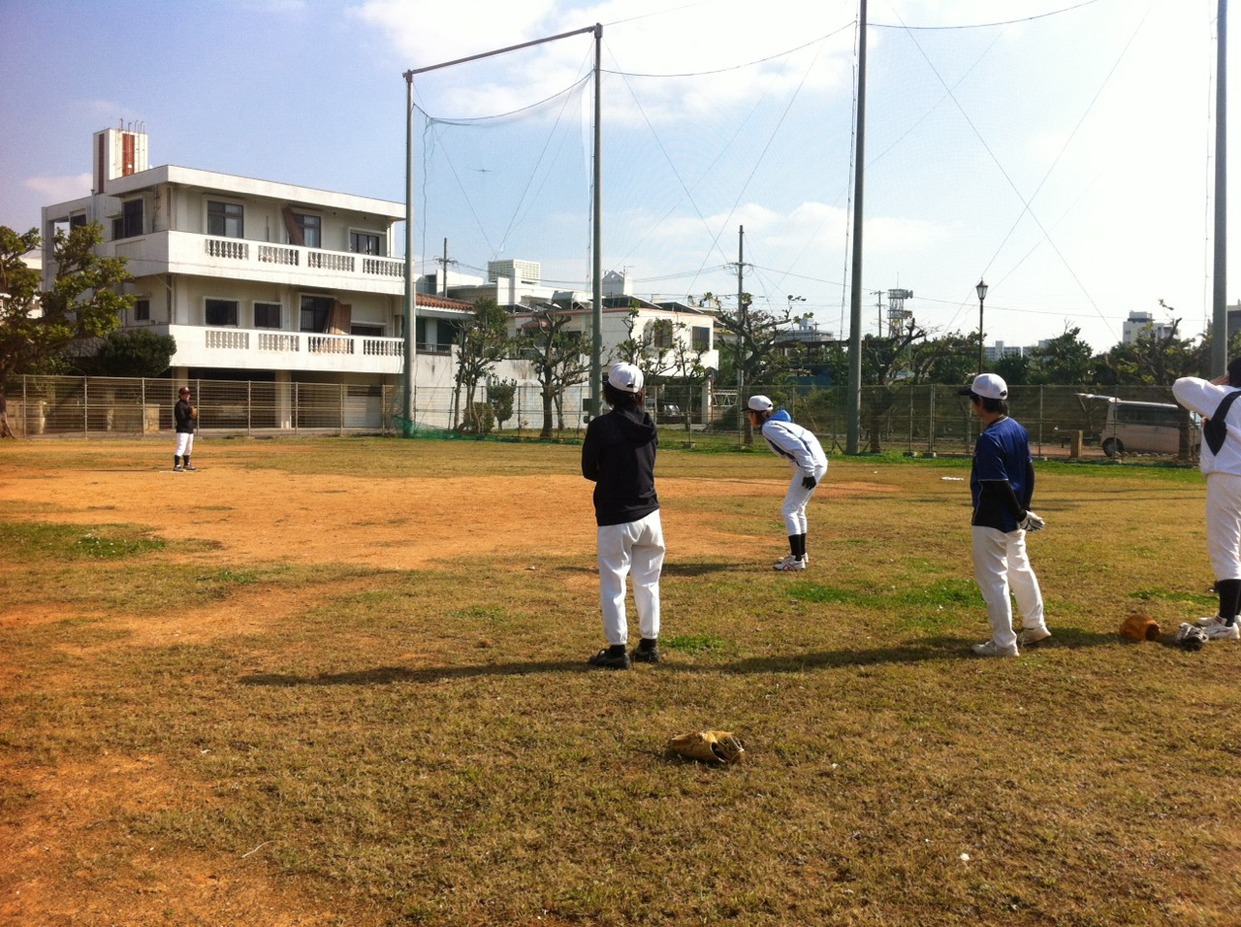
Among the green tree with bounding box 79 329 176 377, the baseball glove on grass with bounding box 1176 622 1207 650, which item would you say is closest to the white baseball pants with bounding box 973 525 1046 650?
the baseball glove on grass with bounding box 1176 622 1207 650

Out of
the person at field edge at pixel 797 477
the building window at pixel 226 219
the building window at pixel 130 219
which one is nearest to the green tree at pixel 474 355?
the building window at pixel 226 219

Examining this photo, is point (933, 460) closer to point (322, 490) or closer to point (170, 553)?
point (322, 490)

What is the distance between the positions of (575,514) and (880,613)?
8.04 m

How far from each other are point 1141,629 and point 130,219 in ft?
157

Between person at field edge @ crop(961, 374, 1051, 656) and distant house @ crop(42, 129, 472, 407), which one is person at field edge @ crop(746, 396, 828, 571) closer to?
person at field edge @ crop(961, 374, 1051, 656)

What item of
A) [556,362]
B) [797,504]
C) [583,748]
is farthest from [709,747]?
[556,362]

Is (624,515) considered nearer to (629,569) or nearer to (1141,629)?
(629,569)

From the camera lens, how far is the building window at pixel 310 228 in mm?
48969

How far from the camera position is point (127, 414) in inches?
1598

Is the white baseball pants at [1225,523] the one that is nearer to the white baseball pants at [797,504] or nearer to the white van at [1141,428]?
the white baseball pants at [797,504]

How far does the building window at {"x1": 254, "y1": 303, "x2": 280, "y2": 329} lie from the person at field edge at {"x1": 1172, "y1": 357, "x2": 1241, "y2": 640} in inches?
1753

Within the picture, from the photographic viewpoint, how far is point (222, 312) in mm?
45812

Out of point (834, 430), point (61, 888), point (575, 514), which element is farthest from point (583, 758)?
point (834, 430)

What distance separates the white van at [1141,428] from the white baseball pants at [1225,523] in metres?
25.7
